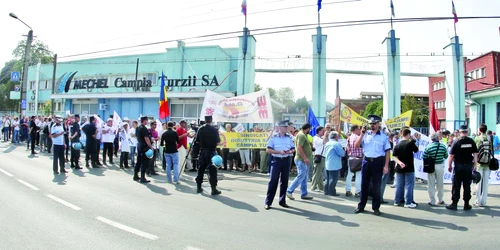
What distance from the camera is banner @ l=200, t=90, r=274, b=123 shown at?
11523mm

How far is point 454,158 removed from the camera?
755 cm

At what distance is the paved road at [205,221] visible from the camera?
4.78 m

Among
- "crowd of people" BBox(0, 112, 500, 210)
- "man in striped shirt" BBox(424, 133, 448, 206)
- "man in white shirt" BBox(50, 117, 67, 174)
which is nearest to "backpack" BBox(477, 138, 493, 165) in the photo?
"crowd of people" BBox(0, 112, 500, 210)

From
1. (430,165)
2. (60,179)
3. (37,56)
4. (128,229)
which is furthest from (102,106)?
(37,56)

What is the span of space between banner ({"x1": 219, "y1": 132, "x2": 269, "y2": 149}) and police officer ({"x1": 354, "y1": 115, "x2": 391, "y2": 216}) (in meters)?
5.78

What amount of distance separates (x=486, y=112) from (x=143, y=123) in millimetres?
26026

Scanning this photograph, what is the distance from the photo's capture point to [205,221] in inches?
229

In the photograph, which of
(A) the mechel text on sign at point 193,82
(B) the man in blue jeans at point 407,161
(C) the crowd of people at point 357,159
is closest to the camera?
(C) the crowd of people at point 357,159

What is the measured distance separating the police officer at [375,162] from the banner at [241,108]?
4872 mm

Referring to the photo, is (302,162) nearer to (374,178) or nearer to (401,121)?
(374,178)

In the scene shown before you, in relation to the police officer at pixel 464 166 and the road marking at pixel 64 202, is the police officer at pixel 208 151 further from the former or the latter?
the police officer at pixel 464 166

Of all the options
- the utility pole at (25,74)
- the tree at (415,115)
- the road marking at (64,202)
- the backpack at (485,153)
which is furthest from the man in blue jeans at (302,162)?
the tree at (415,115)

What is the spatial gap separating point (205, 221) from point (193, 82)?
2106cm

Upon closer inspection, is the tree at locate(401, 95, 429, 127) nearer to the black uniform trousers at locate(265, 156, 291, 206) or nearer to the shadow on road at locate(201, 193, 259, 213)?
the black uniform trousers at locate(265, 156, 291, 206)
